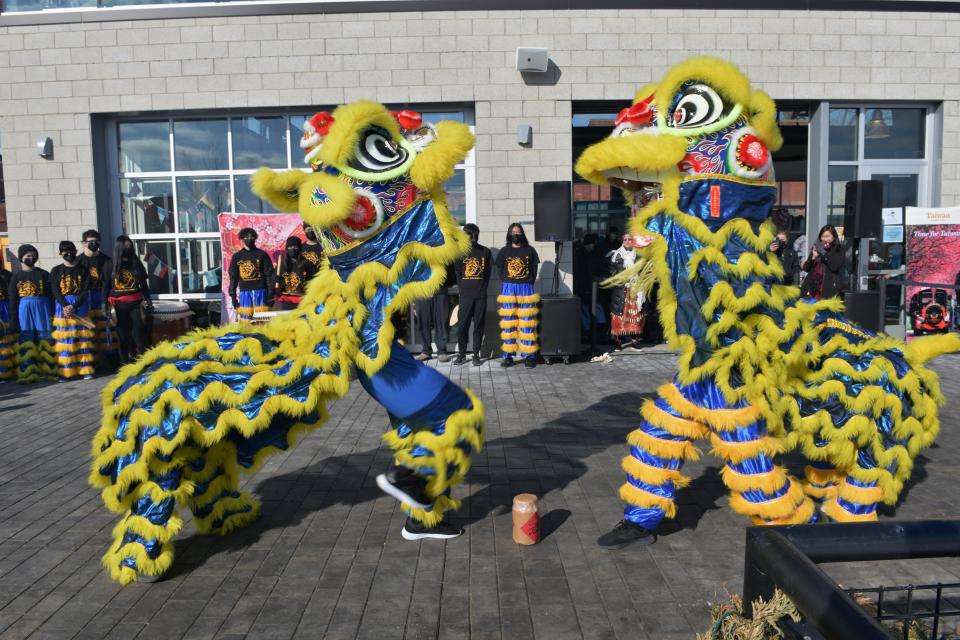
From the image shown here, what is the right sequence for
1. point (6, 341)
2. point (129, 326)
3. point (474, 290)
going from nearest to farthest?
point (6, 341) < point (129, 326) < point (474, 290)

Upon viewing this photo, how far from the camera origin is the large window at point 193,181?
1106 cm

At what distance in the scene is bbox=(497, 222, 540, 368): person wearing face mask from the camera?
929 centimetres

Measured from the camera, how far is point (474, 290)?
31.1 ft

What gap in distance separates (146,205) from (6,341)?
3217mm

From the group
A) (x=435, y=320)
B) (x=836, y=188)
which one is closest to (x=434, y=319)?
(x=435, y=320)

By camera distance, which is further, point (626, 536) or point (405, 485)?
point (626, 536)

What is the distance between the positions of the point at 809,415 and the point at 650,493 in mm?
864

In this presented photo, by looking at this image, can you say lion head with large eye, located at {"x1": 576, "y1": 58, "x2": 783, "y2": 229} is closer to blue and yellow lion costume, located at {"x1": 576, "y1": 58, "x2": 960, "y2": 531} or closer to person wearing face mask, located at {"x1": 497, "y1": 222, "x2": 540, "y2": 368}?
blue and yellow lion costume, located at {"x1": 576, "y1": 58, "x2": 960, "y2": 531}

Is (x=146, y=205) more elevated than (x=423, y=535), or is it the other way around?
(x=146, y=205)

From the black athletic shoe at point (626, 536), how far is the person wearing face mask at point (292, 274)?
6207mm

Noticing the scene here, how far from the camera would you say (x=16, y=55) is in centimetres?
1048

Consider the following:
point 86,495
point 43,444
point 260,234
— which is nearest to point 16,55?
point 260,234

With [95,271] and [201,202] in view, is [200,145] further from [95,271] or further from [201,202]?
[95,271]

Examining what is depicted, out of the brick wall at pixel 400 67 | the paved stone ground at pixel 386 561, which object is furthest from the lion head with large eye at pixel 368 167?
the brick wall at pixel 400 67
